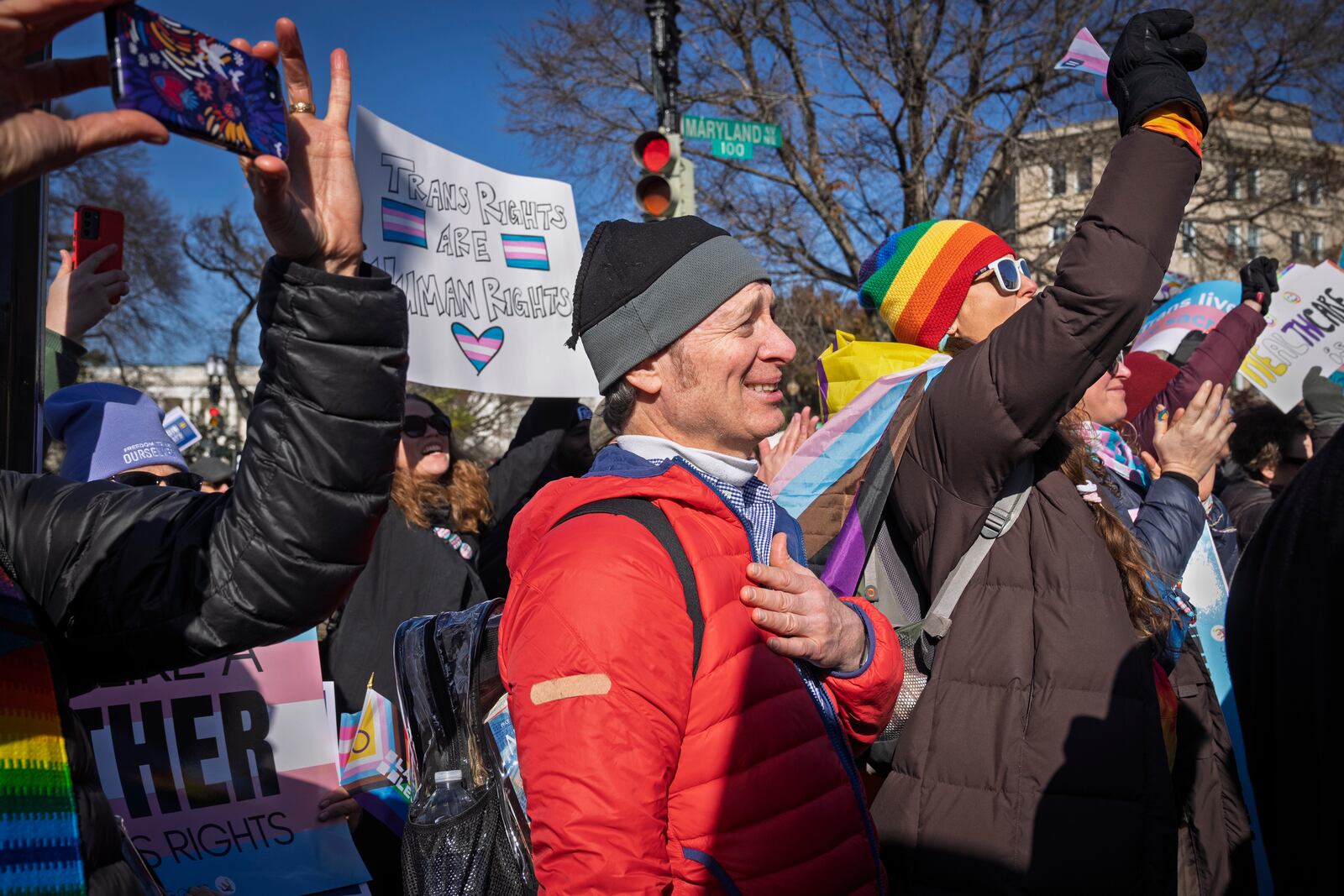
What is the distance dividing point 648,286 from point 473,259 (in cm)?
305

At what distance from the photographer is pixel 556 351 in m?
5.14

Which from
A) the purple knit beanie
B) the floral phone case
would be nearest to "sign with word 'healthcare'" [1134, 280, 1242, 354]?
the purple knit beanie

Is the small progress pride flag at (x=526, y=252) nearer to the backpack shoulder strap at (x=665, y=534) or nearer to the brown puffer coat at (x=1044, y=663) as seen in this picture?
the brown puffer coat at (x=1044, y=663)

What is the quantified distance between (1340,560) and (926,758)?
1092 mm

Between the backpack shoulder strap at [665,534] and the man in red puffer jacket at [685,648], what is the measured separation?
0.04 feet

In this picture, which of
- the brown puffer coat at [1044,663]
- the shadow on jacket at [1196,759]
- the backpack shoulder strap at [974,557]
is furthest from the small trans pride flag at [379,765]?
the shadow on jacket at [1196,759]

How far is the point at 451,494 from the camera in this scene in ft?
15.4

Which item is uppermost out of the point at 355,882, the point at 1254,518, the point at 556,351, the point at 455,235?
the point at 455,235

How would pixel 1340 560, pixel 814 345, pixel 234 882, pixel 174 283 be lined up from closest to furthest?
pixel 1340 560 < pixel 234 882 < pixel 814 345 < pixel 174 283

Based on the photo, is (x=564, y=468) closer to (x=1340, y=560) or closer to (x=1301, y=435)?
(x=1301, y=435)

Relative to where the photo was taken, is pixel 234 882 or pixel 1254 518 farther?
pixel 1254 518

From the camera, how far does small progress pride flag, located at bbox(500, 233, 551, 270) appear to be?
5.22m

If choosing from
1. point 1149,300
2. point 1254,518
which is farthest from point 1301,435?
point 1149,300

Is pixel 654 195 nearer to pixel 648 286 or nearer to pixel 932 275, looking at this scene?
pixel 932 275
